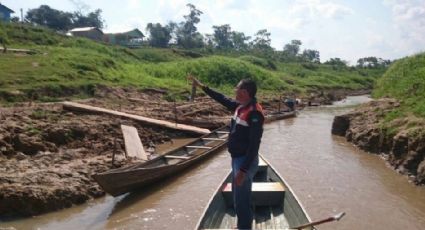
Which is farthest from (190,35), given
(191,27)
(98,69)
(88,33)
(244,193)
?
(244,193)

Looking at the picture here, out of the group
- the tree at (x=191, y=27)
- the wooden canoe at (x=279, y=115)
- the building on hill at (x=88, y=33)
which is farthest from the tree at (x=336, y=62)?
the wooden canoe at (x=279, y=115)

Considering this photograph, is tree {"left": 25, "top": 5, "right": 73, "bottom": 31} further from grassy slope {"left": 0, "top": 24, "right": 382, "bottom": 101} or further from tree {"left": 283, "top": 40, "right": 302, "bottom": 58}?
tree {"left": 283, "top": 40, "right": 302, "bottom": 58}

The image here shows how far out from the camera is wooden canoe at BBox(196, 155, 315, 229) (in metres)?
7.67

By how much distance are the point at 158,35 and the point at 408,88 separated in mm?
53817

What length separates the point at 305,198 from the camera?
1091 centimetres

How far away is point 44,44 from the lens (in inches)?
1341

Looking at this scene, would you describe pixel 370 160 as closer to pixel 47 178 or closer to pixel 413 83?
pixel 413 83

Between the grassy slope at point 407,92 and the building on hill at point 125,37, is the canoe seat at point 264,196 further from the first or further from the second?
the building on hill at point 125,37

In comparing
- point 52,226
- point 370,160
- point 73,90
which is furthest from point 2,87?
point 370,160

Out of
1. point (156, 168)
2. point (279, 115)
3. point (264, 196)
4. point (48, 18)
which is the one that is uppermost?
point (48, 18)

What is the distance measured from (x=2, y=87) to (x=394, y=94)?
16.9m

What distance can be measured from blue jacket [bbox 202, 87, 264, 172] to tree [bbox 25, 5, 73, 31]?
60873 mm

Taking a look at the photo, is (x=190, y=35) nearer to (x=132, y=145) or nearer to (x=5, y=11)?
(x=5, y=11)

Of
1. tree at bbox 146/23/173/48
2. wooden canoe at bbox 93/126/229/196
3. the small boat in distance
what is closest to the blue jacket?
wooden canoe at bbox 93/126/229/196
